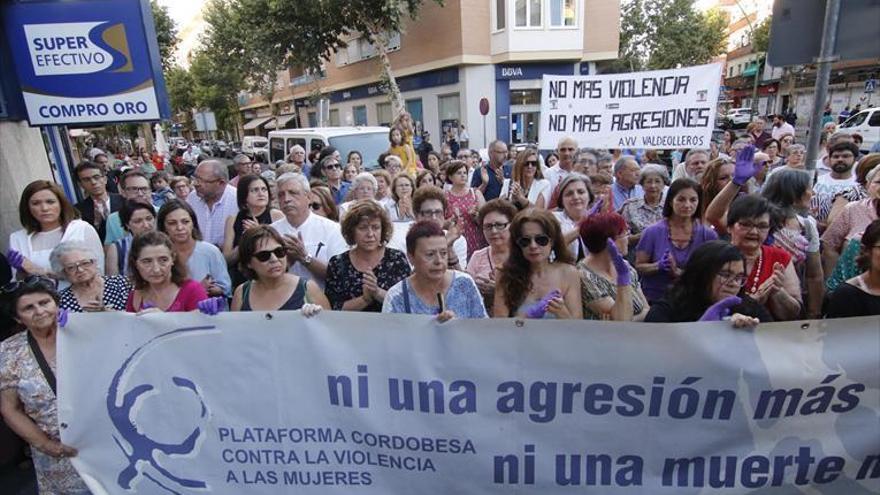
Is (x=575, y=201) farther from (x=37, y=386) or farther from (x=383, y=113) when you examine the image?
(x=383, y=113)

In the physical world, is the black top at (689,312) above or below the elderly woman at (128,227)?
below

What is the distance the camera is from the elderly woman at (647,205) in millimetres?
4199

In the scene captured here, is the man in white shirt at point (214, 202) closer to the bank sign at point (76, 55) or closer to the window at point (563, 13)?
the bank sign at point (76, 55)

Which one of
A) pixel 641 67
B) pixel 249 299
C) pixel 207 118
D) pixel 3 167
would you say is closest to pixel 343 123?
pixel 207 118

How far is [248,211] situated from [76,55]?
2241 millimetres

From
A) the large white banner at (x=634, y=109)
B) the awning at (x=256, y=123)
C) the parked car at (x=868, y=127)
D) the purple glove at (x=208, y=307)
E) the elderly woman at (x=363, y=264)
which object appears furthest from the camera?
the awning at (x=256, y=123)

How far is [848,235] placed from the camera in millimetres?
3545

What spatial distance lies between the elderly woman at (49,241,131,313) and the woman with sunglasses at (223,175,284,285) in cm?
107

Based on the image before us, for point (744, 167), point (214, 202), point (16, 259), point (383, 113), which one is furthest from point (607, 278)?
point (383, 113)

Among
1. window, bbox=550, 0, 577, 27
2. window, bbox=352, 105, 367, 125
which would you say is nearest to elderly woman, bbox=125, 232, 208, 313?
window, bbox=550, 0, 577, 27

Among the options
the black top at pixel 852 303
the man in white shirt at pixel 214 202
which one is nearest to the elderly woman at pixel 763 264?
the black top at pixel 852 303

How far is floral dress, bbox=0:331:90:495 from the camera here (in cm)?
234

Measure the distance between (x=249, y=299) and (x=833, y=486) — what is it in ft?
9.15

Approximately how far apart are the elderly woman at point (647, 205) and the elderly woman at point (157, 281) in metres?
3.27
